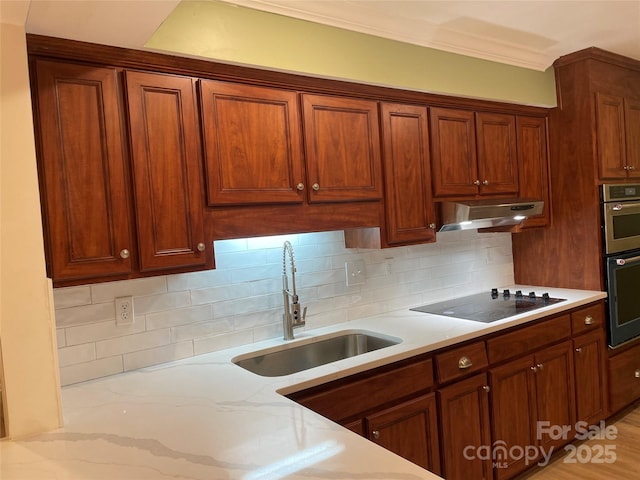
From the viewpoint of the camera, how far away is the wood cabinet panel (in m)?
2.01

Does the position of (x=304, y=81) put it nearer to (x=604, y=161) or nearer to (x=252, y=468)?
(x=252, y=468)

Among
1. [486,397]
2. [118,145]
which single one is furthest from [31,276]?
[486,397]

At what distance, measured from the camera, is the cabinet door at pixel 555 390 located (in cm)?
271

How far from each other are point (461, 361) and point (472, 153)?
4.16 feet

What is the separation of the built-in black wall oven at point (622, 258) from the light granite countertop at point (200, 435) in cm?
185

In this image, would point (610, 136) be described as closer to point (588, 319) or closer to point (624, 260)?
point (624, 260)

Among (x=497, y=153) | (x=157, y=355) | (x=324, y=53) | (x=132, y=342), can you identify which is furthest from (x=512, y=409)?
(x=324, y=53)

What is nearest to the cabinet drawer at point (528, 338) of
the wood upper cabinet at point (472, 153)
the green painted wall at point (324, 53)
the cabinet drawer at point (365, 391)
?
the cabinet drawer at point (365, 391)

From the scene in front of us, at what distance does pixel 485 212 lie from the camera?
2734mm

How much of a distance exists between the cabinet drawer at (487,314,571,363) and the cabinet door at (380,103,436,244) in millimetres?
662

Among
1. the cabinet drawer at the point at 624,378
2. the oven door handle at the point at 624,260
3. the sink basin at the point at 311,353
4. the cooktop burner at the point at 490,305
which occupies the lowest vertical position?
the cabinet drawer at the point at 624,378

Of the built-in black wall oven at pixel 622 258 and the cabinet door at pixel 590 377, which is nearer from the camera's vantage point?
the cabinet door at pixel 590 377

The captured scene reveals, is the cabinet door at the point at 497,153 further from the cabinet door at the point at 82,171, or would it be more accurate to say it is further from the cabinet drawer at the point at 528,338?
the cabinet door at the point at 82,171

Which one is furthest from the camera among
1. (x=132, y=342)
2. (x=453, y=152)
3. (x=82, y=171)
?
(x=453, y=152)
